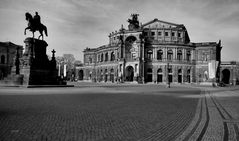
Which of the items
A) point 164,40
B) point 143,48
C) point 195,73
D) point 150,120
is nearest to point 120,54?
point 143,48

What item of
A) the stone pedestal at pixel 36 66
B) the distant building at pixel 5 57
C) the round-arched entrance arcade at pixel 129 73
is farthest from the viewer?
the distant building at pixel 5 57

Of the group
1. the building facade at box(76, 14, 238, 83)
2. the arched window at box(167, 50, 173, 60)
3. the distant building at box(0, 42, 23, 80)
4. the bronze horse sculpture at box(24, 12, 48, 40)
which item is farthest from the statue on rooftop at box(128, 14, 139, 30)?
the bronze horse sculpture at box(24, 12, 48, 40)

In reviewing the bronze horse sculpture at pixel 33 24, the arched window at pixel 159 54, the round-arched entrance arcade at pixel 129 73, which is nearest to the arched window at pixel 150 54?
the arched window at pixel 159 54

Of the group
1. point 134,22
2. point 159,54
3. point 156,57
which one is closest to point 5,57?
point 134,22

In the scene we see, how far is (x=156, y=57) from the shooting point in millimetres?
72750

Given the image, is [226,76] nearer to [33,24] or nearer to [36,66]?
[36,66]

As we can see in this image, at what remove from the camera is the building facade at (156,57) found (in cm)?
7056

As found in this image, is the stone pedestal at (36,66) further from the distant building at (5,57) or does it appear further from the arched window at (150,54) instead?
the distant building at (5,57)

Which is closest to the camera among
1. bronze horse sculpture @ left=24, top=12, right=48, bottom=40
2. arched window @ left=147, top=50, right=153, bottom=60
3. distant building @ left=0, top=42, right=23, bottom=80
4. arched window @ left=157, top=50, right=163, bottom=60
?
bronze horse sculpture @ left=24, top=12, right=48, bottom=40

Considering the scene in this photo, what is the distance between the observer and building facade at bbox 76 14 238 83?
232 ft

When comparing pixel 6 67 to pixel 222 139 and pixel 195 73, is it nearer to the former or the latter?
pixel 195 73

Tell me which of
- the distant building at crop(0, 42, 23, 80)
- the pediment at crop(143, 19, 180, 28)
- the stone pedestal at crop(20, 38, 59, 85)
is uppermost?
the pediment at crop(143, 19, 180, 28)

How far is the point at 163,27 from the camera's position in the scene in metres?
84.1

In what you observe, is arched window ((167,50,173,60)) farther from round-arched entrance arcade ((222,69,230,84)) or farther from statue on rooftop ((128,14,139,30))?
round-arched entrance arcade ((222,69,230,84))
